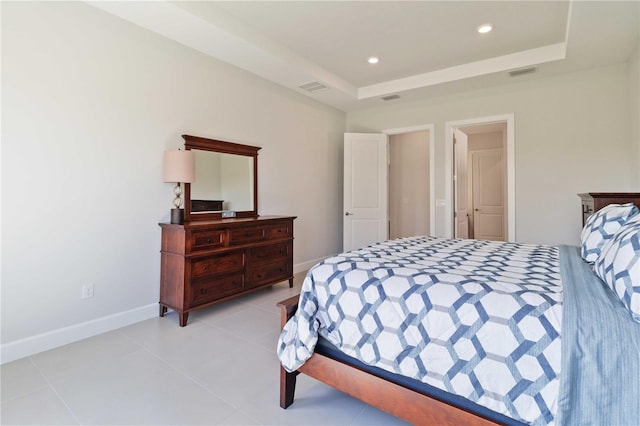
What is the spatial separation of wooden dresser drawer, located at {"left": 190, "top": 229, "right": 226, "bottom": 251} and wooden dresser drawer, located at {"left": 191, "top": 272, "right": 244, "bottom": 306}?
0.31 metres

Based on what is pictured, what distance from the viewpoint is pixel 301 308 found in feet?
5.41

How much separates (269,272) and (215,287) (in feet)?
2.41

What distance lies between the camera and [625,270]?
1191 millimetres

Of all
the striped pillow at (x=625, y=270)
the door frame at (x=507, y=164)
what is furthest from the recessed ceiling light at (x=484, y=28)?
the striped pillow at (x=625, y=270)

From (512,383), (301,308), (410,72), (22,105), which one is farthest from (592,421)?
(410,72)

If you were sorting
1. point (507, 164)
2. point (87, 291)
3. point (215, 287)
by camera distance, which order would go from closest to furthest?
point (87, 291) → point (215, 287) → point (507, 164)

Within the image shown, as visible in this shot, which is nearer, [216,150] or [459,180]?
[216,150]

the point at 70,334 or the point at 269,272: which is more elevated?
the point at 269,272

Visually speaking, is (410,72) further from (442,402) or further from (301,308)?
(442,402)

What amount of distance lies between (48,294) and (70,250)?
0.34 m

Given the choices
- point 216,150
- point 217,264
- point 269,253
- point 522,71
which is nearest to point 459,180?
point 522,71

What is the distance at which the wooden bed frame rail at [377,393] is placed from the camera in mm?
1255

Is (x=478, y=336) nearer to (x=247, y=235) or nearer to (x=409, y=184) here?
(x=247, y=235)

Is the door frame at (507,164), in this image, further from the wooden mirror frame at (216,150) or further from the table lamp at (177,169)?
the table lamp at (177,169)
